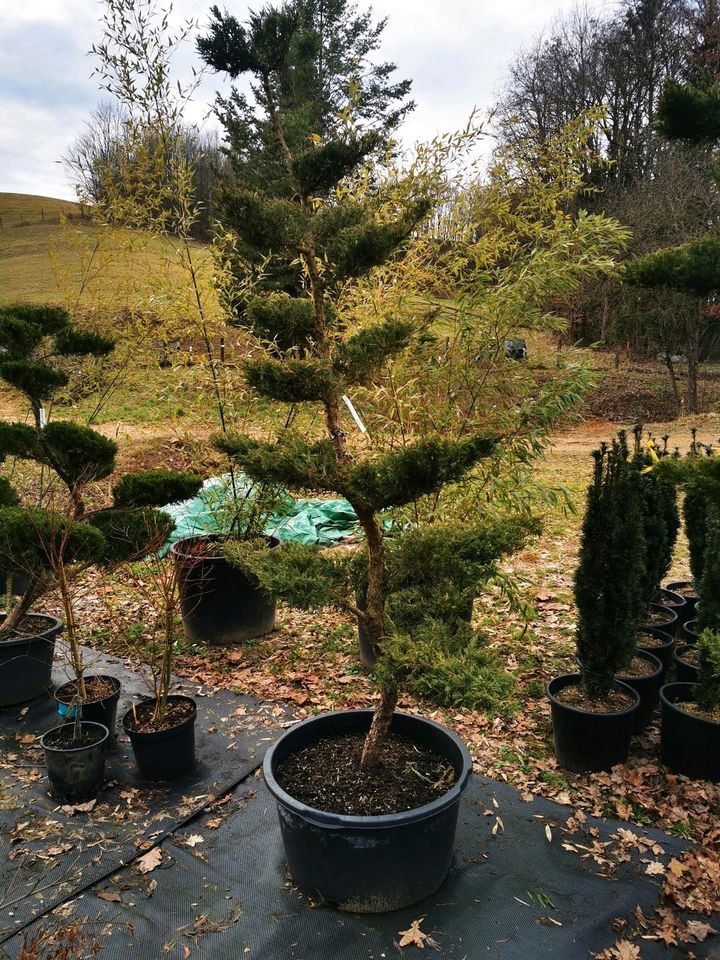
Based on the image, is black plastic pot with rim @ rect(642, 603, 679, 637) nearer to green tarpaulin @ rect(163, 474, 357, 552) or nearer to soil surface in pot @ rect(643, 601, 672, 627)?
soil surface in pot @ rect(643, 601, 672, 627)

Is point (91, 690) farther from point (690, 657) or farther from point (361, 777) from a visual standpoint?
point (690, 657)

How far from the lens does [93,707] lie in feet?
9.29

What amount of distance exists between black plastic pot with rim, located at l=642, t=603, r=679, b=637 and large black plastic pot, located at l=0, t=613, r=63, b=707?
3089 mm

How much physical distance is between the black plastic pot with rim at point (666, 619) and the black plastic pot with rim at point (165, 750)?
2297mm

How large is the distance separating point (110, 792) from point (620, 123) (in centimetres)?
2103

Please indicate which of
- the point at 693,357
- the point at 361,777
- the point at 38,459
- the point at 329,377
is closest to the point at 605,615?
the point at 361,777

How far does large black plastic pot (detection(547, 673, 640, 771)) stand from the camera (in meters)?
2.56

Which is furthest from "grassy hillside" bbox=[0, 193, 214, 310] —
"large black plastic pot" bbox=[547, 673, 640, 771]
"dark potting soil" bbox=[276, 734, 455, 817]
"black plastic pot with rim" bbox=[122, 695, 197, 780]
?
"large black plastic pot" bbox=[547, 673, 640, 771]

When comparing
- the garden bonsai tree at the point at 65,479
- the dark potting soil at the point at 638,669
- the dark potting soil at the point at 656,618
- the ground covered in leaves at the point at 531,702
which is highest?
the garden bonsai tree at the point at 65,479

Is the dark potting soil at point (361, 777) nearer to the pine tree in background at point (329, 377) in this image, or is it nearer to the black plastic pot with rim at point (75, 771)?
the pine tree in background at point (329, 377)

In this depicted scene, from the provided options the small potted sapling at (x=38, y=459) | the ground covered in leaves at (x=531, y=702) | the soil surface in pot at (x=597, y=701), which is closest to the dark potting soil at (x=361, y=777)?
the ground covered in leaves at (x=531, y=702)

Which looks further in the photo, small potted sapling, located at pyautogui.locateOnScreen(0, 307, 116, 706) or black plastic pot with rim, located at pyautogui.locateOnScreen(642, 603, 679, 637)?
black plastic pot with rim, located at pyautogui.locateOnScreen(642, 603, 679, 637)

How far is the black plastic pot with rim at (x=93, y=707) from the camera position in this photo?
2.80m

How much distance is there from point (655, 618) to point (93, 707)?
2864 millimetres
